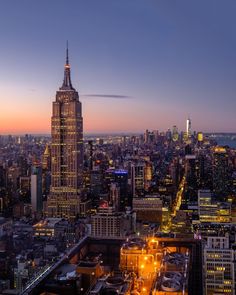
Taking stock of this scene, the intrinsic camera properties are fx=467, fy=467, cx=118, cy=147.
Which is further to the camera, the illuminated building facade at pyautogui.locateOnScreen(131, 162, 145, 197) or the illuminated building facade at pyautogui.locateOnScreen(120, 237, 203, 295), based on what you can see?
the illuminated building facade at pyautogui.locateOnScreen(131, 162, 145, 197)

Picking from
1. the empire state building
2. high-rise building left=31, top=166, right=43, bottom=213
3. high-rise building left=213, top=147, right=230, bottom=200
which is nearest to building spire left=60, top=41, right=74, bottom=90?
the empire state building

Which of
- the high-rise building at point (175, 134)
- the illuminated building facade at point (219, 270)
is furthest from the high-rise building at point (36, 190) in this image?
the high-rise building at point (175, 134)

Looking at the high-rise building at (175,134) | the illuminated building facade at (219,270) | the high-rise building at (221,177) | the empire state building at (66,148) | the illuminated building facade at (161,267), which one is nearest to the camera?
the illuminated building facade at (161,267)

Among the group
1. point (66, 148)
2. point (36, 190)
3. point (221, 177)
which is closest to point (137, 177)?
point (66, 148)

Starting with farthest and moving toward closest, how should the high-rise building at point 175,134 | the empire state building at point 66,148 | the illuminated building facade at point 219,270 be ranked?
Answer: the high-rise building at point 175,134, the empire state building at point 66,148, the illuminated building facade at point 219,270

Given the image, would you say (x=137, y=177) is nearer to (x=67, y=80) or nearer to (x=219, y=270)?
(x=67, y=80)

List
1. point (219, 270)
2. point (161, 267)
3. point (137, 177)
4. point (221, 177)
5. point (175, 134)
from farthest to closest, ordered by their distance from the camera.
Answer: point (175, 134) < point (137, 177) < point (221, 177) < point (219, 270) < point (161, 267)

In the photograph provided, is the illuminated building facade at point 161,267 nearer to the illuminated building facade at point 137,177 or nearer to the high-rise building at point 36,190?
the high-rise building at point 36,190

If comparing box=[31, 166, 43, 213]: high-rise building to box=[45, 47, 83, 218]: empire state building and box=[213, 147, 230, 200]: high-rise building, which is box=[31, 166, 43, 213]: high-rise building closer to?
box=[45, 47, 83, 218]: empire state building

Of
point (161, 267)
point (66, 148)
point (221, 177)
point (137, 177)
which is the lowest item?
point (137, 177)

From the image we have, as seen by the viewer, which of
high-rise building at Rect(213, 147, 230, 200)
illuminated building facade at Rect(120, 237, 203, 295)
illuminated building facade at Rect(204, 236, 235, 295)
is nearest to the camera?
illuminated building facade at Rect(120, 237, 203, 295)
